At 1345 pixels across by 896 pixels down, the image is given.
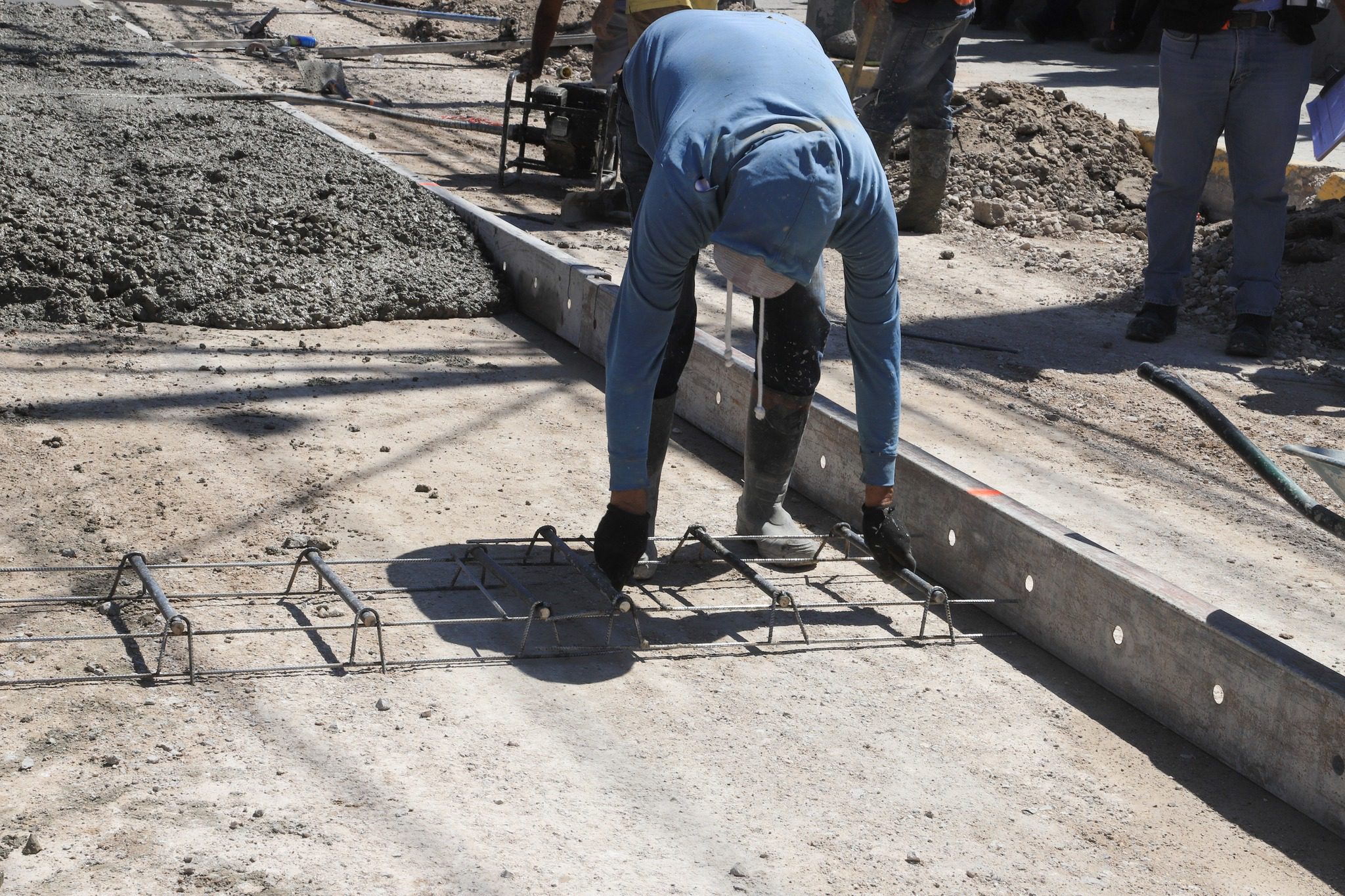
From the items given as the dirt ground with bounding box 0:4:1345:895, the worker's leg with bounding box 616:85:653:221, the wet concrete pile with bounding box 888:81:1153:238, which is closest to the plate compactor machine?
the wet concrete pile with bounding box 888:81:1153:238

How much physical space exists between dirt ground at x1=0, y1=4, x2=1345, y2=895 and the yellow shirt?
161 cm

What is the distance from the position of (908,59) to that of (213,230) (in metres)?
4.09

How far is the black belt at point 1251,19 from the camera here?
250 inches

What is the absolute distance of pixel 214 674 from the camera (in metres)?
3.22

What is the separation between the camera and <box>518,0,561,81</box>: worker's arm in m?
8.76

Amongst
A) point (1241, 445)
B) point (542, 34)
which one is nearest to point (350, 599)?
point (1241, 445)

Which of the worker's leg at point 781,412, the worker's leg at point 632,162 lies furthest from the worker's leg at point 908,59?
the worker's leg at point 781,412

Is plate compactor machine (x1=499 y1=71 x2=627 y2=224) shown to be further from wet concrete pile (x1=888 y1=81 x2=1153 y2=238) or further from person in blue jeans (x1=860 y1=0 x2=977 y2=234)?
wet concrete pile (x1=888 y1=81 x2=1153 y2=238)

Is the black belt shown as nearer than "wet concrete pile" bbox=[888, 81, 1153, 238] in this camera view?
Yes

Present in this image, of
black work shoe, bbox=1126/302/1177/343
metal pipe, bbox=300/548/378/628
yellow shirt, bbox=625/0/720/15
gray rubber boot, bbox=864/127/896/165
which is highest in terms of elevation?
yellow shirt, bbox=625/0/720/15

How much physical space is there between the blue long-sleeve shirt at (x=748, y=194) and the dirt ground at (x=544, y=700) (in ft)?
2.22

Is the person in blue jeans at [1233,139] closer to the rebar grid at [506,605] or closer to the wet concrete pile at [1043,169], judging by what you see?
the wet concrete pile at [1043,169]

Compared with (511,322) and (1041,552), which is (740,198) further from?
(511,322)

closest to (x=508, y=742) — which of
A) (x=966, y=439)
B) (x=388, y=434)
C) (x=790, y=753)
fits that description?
(x=790, y=753)
